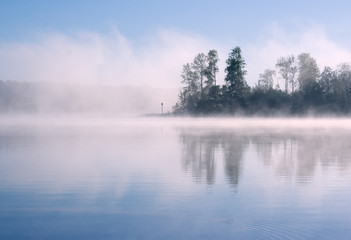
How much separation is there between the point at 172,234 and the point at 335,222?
92.4 inches

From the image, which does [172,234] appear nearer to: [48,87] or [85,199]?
[85,199]

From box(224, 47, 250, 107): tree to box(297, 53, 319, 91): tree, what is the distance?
10.4 meters

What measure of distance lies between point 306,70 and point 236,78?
49.3 feet

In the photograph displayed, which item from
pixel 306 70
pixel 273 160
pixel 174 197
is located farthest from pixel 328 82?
pixel 174 197

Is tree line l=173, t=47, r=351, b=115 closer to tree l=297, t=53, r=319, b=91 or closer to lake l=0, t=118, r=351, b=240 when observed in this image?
tree l=297, t=53, r=319, b=91

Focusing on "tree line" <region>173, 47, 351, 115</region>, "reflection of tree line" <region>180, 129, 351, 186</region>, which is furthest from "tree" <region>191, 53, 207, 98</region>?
"reflection of tree line" <region>180, 129, 351, 186</region>

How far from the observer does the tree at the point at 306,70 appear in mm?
69156

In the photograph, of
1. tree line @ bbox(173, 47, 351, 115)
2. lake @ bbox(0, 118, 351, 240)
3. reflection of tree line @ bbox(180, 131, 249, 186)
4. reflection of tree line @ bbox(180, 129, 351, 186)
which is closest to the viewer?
lake @ bbox(0, 118, 351, 240)

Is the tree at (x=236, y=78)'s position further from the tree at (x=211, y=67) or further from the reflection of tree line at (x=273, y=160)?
the reflection of tree line at (x=273, y=160)

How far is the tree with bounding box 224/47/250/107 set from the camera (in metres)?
62.7

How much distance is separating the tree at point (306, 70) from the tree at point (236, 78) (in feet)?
34.0

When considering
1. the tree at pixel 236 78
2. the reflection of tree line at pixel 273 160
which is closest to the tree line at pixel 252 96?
the tree at pixel 236 78

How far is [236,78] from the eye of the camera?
6334 centimetres

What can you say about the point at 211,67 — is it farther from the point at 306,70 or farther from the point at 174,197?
the point at 174,197
